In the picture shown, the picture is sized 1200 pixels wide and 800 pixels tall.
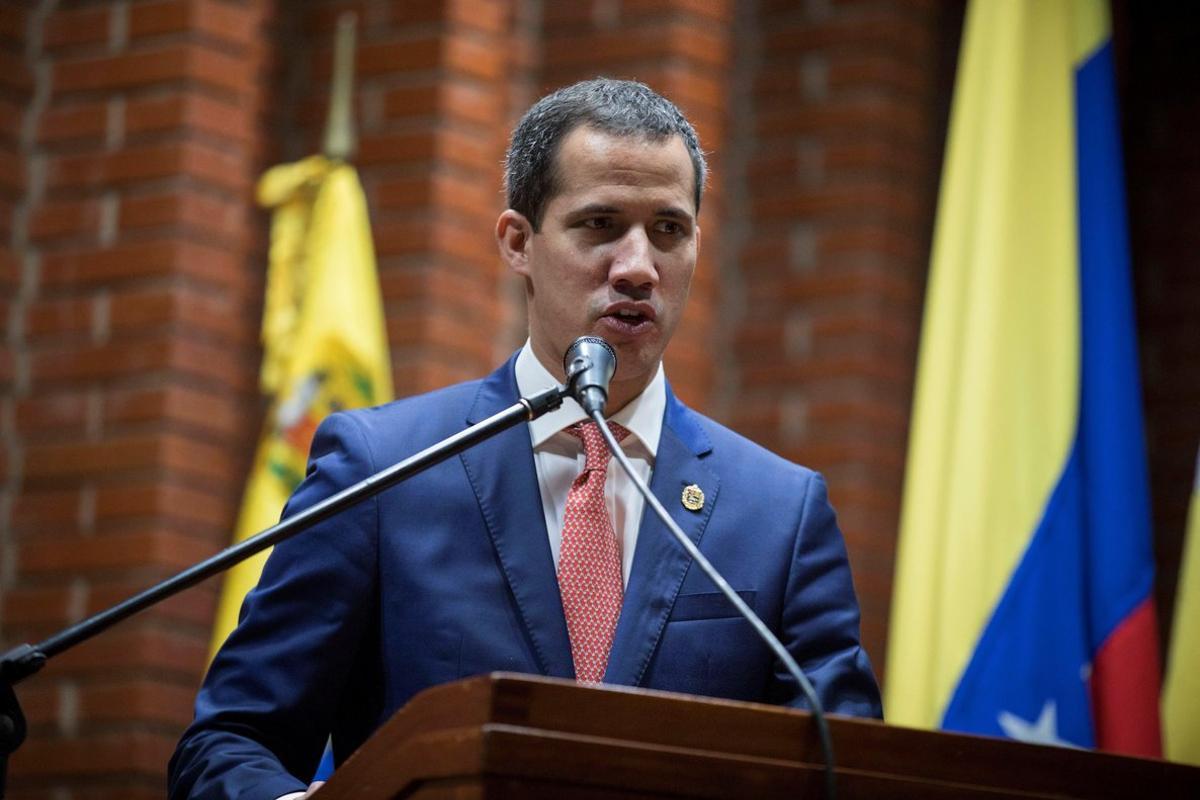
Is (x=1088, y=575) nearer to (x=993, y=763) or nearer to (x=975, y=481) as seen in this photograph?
(x=975, y=481)

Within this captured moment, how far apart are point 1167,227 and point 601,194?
2554 mm

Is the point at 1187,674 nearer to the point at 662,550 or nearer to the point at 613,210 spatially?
the point at 662,550

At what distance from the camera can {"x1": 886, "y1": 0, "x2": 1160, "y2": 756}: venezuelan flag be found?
11.1 ft

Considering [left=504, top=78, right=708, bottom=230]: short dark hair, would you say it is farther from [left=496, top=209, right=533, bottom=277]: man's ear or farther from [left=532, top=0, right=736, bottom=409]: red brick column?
[left=532, top=0, right=736, bottom=409]: red brick column

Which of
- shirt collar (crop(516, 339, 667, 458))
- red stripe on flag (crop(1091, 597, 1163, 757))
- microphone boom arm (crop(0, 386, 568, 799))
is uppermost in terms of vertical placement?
shirt collar (crop(516, 339, 667, 458))

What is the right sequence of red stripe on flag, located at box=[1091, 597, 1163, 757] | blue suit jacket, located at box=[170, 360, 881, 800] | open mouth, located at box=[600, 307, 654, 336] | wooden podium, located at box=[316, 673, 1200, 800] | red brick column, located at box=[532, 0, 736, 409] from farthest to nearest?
red brick column, located at box=[532, 0, 736, 409], red stripe on flag, located at box=[1091, 597, 1163, 757], open mouth, located at box=[600, 307, 654, 336], blue suit jacket, located at box=[170, 360, 881, 800], wooden podium, located at box=[316, 673, 1200, 800]

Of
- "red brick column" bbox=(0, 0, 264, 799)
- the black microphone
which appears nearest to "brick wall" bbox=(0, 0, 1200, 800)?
"red brick column" bbox=(0, 0, 264, 799)

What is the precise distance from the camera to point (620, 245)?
2.11m

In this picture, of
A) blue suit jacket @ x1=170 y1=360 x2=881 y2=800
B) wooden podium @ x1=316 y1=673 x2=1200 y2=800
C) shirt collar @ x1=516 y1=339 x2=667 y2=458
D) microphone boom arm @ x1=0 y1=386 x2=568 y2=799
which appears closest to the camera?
wooden podium @ x1=316 y1=673 x2=1200 y2=800

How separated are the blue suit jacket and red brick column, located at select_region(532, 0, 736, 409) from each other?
5.97 feet

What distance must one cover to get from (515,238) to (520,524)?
1.28ft

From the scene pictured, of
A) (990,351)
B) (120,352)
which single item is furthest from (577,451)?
(120,352)

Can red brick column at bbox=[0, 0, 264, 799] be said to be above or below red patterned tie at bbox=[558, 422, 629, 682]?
above

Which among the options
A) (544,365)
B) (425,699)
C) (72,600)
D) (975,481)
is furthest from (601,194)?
(72,600)
